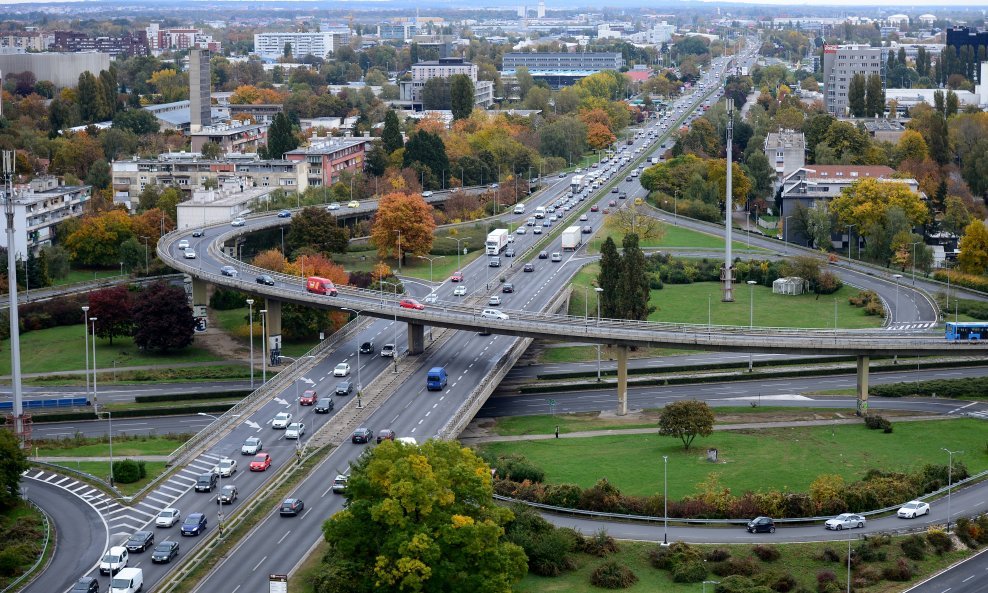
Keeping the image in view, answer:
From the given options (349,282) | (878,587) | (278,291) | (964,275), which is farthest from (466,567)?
(964,275)

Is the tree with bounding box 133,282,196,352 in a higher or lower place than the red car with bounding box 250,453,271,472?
higher

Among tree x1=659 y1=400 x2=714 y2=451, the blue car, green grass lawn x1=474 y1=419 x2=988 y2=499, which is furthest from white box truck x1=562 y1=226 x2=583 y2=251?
the blue car

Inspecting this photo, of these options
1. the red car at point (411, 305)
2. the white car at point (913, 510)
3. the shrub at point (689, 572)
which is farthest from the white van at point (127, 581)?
the red car at point (411, 305)

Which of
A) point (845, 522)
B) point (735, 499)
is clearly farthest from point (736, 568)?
point (735, 499)

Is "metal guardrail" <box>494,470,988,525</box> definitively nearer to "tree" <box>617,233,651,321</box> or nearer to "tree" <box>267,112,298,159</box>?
"tree" <box>617,233,651,321</box>

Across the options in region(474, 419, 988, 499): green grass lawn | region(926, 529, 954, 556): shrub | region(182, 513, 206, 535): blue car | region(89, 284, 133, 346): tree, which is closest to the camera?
region(926, 529, 954, 556): shrub

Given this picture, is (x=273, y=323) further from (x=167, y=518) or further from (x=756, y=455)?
(x=756, y=455)
